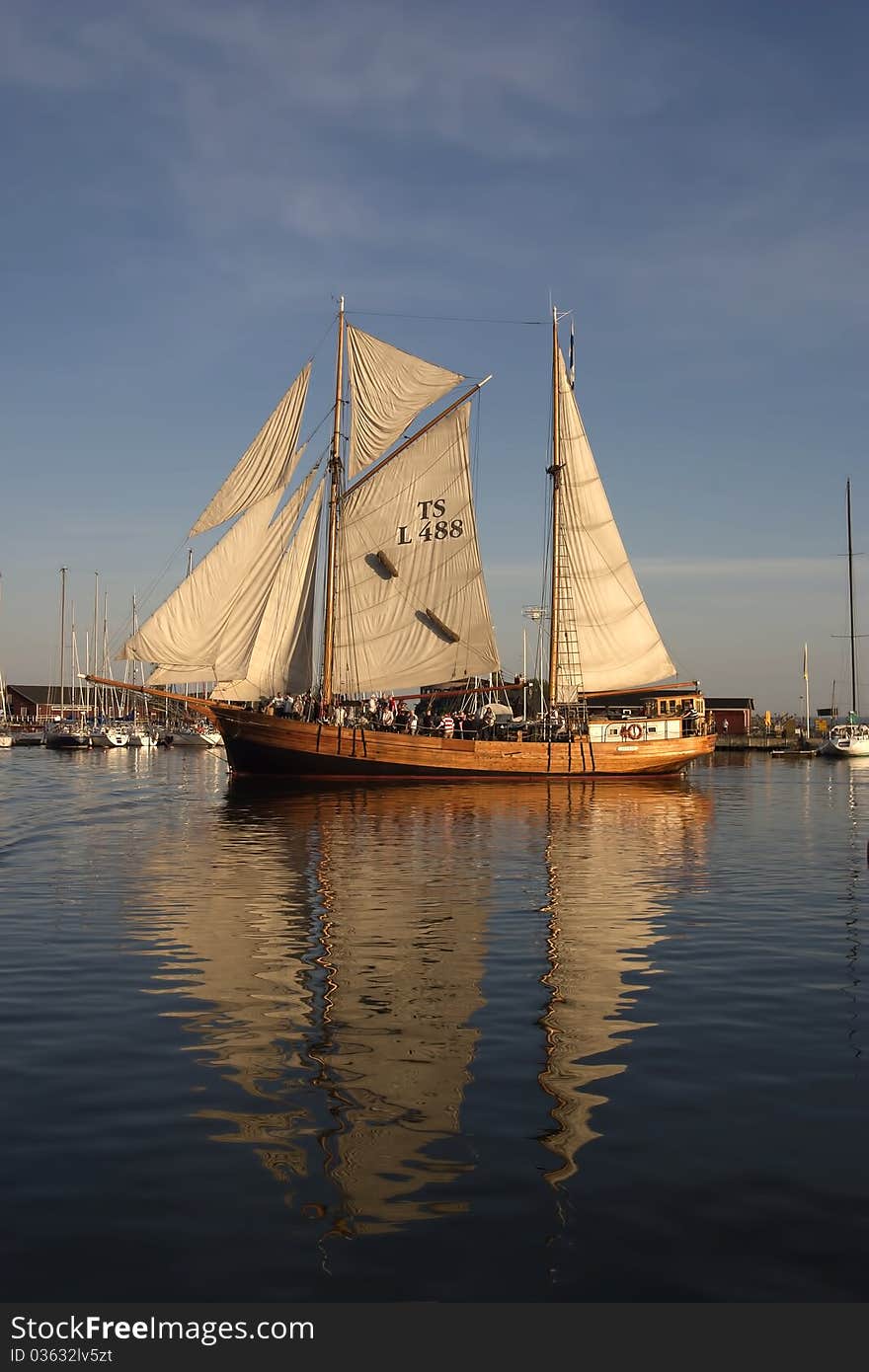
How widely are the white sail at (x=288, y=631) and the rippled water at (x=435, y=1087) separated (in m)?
32.3

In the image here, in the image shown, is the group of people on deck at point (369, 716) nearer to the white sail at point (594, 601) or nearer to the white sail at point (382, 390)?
the white sail at point (594, 601)

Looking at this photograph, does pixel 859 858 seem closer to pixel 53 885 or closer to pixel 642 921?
pixel 642 921

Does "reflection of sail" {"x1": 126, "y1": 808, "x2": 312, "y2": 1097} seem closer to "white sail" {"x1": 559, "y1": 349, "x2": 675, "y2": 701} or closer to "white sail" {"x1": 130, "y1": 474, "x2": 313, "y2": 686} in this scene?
"white sail" {"x1": 130, "y1": 474, "x2": 313, "y2": 686}

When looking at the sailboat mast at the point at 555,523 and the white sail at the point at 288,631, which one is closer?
the white sail at the point at 288,631

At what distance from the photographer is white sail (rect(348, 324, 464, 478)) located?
2488 inches

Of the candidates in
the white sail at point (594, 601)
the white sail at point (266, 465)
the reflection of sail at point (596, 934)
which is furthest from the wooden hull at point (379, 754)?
the reflection of sail at point (596, 934)

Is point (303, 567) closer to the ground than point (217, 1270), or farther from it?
farther from it

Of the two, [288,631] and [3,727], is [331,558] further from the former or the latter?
[3,727]

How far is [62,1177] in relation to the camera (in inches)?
314

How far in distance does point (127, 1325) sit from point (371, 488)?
57043 millimetres

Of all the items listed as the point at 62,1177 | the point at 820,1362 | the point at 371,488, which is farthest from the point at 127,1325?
the point at 371,488

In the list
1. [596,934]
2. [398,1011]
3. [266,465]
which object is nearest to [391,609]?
[266,465]

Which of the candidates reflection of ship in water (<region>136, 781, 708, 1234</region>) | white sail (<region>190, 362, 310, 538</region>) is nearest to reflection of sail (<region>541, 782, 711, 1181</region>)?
reflection of ship in water (<region>136, 781, 708, 1234</region>)

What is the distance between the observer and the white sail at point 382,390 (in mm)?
63188
